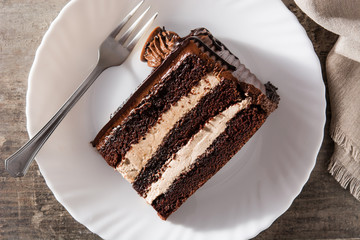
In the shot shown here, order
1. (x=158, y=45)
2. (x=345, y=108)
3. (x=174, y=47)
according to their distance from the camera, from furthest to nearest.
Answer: (x=345, y=108)
(x=158, y=45)
(x=174, y=47)

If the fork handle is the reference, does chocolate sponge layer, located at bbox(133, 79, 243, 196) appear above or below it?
above

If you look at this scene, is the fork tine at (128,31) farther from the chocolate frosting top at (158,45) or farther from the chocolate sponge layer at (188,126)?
the chocolate sponge layer at (188,126)

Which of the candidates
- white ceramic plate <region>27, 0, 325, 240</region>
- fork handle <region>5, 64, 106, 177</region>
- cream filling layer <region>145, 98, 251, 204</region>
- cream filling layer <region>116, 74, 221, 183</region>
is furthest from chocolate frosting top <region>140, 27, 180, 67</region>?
fork handle <region>5, 64, 106, 177</region>

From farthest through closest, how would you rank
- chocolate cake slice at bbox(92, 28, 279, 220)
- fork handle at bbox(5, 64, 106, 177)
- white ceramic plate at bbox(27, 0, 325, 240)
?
white ceramic plate at bbox(27, 0, 325, 240) < fork handle at bbox(5, 64, 106, 177) < chocolate cake slice at bbox(92, 28, 279, 220)

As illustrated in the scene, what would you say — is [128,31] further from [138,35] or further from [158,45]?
[158,45]

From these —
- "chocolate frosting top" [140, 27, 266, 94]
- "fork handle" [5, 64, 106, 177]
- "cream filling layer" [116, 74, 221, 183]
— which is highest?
"chocolate frosting top" [140, 27, 266, 94]

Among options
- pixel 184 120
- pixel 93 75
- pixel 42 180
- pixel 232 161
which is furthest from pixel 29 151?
pixel 232 161

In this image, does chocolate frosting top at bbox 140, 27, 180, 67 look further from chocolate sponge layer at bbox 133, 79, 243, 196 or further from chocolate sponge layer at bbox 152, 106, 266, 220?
chocolate sponge layer at bbox 152, 106, 266, 220
